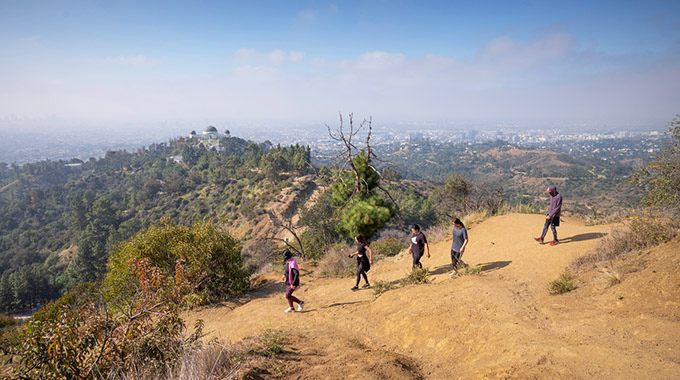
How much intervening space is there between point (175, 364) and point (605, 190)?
384 ft

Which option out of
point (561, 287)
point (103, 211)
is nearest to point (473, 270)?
point (561, 287)

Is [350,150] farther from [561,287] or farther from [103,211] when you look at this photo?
[103,211]

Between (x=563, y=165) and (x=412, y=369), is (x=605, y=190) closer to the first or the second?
(x=563, y=165)

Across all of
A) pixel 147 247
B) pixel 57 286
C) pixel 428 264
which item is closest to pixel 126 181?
pixel 57 286

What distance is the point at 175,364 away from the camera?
145 inches

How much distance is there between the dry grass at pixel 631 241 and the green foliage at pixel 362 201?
7547 millimetres

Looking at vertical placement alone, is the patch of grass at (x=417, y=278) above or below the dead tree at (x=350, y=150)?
below

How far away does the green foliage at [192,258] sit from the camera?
33.8 feet

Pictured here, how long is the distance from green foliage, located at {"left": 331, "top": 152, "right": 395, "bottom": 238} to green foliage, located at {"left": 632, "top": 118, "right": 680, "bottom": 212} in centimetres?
1105

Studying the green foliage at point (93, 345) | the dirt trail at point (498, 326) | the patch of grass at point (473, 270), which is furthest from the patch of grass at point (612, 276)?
the green foliage at point (93, 345)

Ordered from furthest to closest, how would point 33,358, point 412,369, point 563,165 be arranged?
1. point 563,165
2. point 412,369
3. point 33,358

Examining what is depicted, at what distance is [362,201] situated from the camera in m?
14.0

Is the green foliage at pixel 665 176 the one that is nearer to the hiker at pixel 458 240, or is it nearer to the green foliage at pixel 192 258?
the hiker at pixel 458 240

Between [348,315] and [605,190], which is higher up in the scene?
[348,315]
